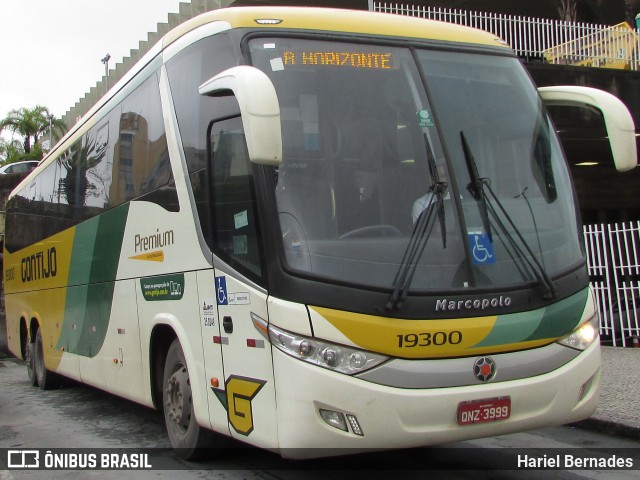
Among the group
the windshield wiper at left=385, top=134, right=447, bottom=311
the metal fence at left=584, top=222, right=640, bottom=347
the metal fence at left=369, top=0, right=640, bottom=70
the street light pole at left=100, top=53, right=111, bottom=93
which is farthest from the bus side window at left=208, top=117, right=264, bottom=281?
the street light pole at left=100, top=53, right=111, bottom=93

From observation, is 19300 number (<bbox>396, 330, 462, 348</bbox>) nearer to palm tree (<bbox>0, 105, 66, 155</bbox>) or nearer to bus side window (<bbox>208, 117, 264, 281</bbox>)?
bus side window (<bbox>208, 117, 264, 281</bbox>)

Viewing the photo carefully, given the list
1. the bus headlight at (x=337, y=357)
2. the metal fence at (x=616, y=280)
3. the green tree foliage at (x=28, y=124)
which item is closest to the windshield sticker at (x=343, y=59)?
the bus headlight at (x=337, y=357)

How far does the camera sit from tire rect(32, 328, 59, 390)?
12.3m

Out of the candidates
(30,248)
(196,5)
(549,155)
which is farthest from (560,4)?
(549,155)

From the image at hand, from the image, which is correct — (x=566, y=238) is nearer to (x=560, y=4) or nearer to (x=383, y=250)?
(x=383, y=250)

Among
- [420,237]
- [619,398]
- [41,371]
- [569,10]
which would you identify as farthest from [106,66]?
[420,237]

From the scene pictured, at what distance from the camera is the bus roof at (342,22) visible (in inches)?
217

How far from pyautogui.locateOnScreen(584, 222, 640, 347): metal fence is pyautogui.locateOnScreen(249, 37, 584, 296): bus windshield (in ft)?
24.9

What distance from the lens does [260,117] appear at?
14.8ft

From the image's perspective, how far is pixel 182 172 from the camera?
246 inches

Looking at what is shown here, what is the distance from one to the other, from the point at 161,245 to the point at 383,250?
2615 millimetres

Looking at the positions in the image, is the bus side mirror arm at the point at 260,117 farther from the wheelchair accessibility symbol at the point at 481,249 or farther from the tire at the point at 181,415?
the tire at the point at 181,415

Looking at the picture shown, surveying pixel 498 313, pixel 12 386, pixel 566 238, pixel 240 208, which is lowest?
pixel 12 386

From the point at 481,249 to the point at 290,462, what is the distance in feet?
8.54
